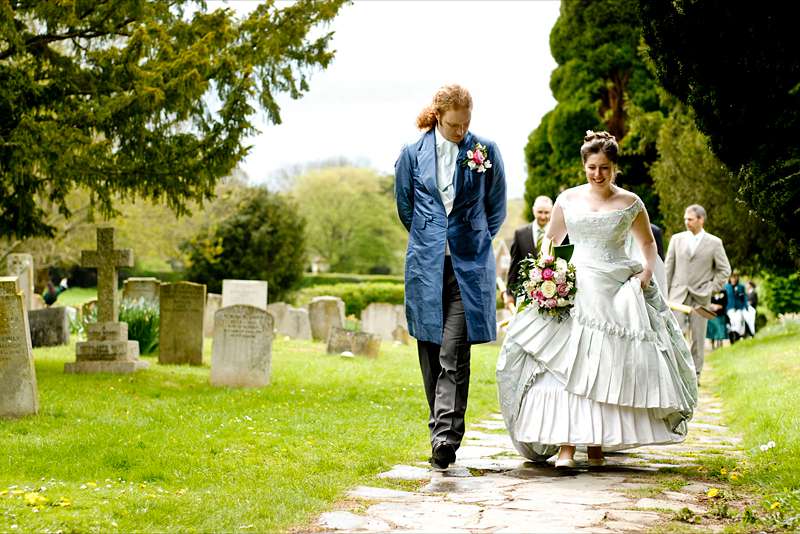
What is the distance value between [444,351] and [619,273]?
1.44m

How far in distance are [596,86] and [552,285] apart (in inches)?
969

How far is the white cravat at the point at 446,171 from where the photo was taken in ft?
22.4

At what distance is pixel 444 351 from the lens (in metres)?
6.70

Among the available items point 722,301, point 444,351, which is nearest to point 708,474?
point 444,351

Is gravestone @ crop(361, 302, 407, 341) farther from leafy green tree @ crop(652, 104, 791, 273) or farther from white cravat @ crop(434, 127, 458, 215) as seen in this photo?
white cravat @ crop(434, 127, 458, 215)

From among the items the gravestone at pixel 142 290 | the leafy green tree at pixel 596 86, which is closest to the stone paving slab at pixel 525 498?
the gravestone at pixel 142 290

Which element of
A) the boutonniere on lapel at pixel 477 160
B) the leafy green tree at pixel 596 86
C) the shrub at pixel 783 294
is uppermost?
the leafy green tree at pixel 596 86

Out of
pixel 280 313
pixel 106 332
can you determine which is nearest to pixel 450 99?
pixel 106 332

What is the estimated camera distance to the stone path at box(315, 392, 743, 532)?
4.96m

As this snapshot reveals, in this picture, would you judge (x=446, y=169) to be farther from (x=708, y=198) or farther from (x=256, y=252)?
(x=256, y=252)

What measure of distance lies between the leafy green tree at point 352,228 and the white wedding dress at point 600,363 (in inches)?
2395

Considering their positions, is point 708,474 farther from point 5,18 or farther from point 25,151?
point 5,18

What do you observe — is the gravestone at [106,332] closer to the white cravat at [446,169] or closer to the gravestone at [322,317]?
the white cravat at [446,169]

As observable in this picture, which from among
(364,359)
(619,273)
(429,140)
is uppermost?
(429,140)
